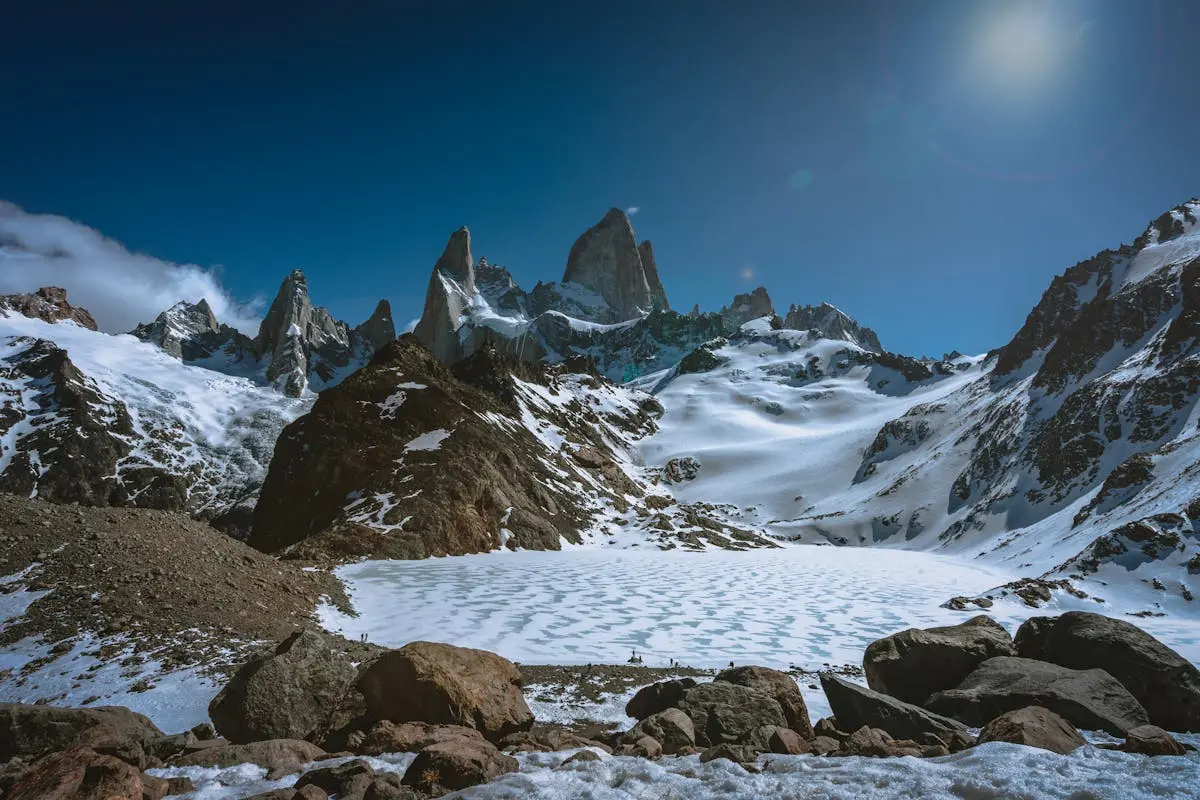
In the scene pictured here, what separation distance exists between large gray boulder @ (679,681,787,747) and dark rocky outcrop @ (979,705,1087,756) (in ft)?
9.99

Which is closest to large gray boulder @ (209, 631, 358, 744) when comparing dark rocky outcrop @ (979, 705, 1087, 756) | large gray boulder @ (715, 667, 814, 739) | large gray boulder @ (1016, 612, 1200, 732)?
large gray boulder @ (715, 667, 814, 739)

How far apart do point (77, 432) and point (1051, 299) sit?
889 feet

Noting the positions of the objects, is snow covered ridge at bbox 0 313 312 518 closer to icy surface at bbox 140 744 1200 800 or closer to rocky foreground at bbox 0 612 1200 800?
rocky foreground at bbox 0 612 1200 800

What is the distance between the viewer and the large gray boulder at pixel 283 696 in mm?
8492

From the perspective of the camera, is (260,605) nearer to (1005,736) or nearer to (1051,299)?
(1005,736)

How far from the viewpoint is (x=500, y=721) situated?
9.12m

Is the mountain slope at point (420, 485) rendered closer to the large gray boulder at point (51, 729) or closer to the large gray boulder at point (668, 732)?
the large gray boulder at point (51, 729)

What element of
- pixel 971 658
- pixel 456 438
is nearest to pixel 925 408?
pixel 456 438

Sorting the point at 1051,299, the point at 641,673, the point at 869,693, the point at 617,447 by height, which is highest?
the point at 1051,299

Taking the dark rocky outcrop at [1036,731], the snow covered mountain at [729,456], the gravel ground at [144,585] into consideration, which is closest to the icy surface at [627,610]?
the gravel ground at [144,585]

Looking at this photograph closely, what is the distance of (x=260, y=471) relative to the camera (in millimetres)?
191625

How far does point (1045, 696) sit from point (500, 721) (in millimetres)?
9489

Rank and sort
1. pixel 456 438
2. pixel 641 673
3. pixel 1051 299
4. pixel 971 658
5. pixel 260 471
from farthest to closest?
1. pixel 260 471
2. pixel 1051 299
3. pixel 456 438
4. pixel 641 673
5. pixel 971 658

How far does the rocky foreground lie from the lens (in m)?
6.63
